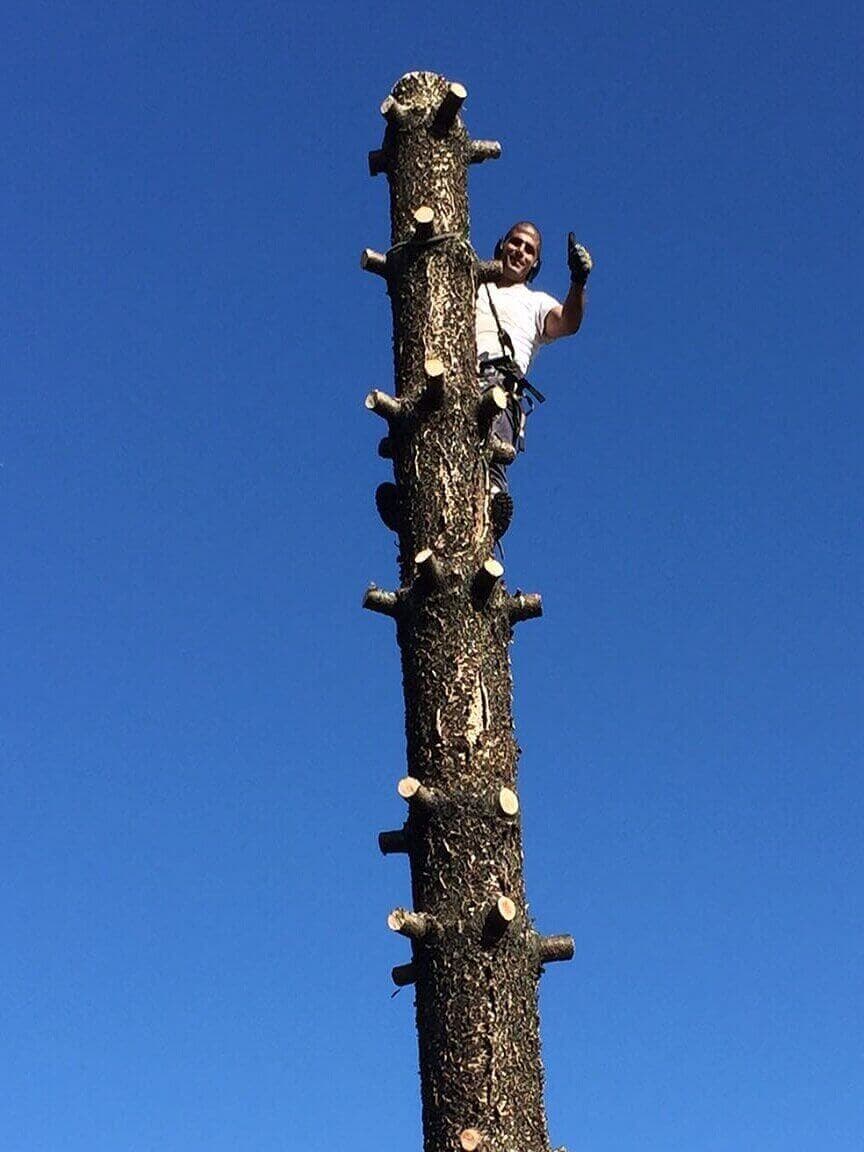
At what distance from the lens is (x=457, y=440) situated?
6.55 metres

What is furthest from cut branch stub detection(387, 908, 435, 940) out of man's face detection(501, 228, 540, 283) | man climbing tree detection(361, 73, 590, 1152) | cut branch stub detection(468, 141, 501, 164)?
man's face detection(501, 228, 540, 283)

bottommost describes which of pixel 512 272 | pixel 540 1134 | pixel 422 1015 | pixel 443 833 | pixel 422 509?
pixel 540 1134

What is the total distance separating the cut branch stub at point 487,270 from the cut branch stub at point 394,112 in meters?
0.70

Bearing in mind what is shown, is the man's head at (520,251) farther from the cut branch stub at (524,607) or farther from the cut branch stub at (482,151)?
the cut branch stub at (524,607)

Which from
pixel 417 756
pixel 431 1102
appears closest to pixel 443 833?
pixel 417 756

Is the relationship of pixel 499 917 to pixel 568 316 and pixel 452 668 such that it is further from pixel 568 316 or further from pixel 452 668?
pixel 568 316

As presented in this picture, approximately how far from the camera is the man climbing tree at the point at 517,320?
25.5 ft

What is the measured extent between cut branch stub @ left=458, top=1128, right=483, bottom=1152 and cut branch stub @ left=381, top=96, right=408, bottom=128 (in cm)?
418

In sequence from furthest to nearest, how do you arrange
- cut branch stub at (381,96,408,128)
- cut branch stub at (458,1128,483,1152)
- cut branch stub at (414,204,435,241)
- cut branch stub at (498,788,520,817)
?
cut branch stub at (381,96,408,128) → cut branch stub at (414,204,435,241) → cut branch stub at (498,788,520,817) → cut branch stub at (458,1128,483,1152)

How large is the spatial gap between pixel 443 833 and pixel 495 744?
407 mm

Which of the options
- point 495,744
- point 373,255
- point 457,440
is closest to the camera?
point 495,744

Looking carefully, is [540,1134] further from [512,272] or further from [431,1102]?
[512,272]

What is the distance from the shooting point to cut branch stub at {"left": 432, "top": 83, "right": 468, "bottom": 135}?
704 centimetres

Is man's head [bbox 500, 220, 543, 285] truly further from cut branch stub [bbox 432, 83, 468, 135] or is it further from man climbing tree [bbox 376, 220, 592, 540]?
cut branch stub [bbox 432, 83, 468, 135]
